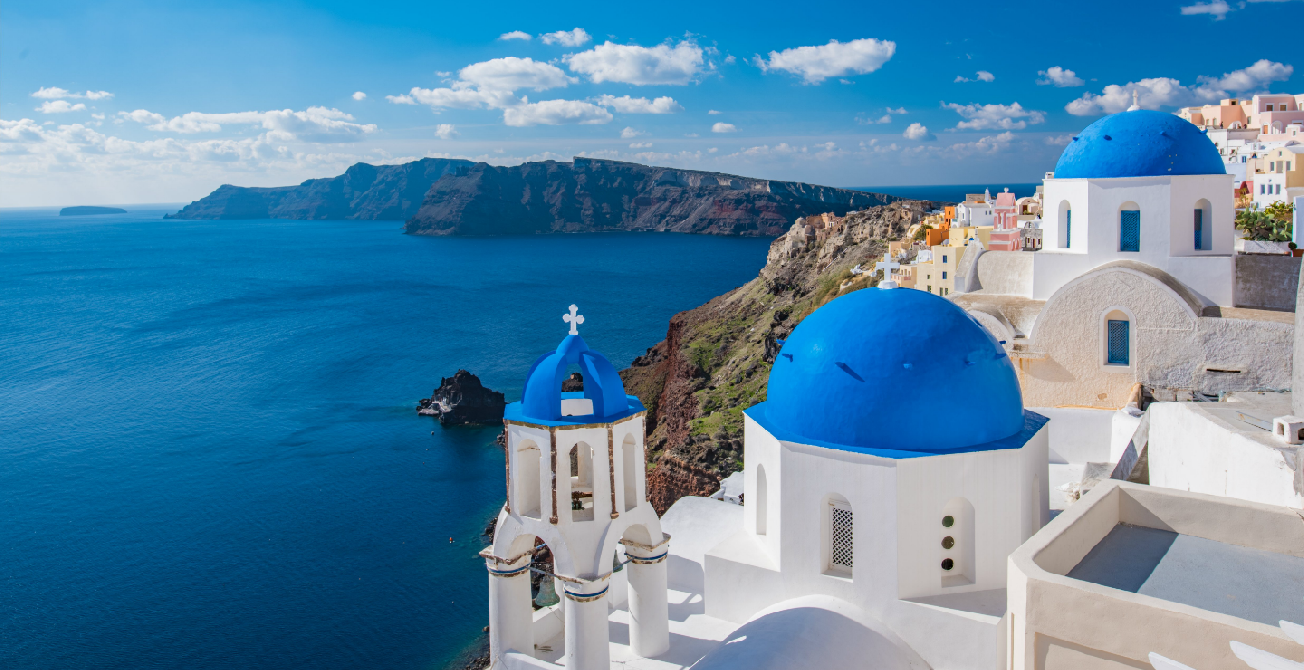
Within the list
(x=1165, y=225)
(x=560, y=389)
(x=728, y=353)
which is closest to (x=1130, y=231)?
(x=1165, y=225)

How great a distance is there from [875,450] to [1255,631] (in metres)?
3.74

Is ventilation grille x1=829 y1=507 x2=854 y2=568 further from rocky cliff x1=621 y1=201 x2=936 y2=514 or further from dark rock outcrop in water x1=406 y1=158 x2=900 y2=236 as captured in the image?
dark rock outcrop in water x1=406 y1=158 x2=900 y2=236

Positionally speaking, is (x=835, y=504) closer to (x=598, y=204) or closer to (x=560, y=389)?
(x=560, y=389)

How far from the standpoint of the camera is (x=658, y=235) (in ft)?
584

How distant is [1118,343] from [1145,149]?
10.9ft

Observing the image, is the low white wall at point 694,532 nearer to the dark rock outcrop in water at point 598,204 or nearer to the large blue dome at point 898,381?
the large blue dome at point 898,381

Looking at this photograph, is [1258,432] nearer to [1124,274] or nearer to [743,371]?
[1124,274]

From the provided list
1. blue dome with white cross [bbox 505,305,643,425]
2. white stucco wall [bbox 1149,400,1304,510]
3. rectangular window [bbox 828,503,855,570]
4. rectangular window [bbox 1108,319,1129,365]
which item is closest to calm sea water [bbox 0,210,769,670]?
blue dome with white cross [bbox 505,305,643,425]

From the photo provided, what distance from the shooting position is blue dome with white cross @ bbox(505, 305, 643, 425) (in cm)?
870

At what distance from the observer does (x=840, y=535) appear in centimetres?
898

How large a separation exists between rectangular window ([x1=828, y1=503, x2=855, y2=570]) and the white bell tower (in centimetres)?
183

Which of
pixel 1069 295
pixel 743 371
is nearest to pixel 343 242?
pixel 743 371

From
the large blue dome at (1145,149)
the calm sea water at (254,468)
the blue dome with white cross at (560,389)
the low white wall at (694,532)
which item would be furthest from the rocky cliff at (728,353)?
the blue dome with white cross at (560,389)

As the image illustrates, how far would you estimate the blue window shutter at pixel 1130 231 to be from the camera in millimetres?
14820
